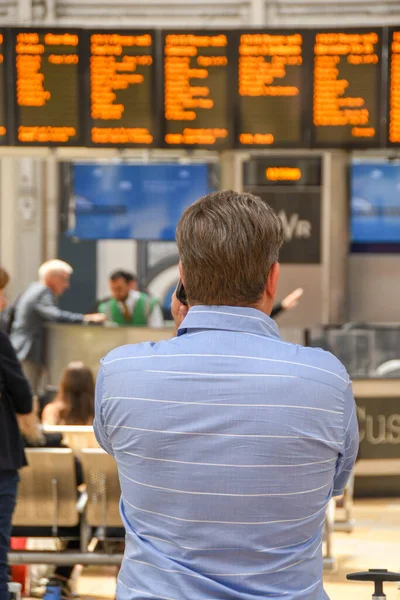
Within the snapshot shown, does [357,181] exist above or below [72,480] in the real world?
above

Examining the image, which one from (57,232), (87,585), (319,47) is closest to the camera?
(87,585)

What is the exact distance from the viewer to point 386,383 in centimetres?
694

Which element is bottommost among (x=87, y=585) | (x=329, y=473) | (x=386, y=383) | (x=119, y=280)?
(x=87, y=585)

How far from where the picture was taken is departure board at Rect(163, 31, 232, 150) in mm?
6730

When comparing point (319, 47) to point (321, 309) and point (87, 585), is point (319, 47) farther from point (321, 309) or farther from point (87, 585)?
point (87, 585)

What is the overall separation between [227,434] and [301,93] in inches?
226

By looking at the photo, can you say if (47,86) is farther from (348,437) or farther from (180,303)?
(348,437)

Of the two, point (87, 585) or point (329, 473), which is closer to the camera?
point (329, 473)

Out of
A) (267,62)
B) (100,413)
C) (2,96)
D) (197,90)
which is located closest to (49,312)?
(2,96)

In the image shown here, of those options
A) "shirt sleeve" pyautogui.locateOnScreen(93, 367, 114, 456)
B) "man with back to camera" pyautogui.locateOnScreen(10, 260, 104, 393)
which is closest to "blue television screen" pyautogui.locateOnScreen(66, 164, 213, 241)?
"man with back to camera" pyautogui.locateOnScreen(10, 260, 104, 393)

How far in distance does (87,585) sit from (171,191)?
6946 mm

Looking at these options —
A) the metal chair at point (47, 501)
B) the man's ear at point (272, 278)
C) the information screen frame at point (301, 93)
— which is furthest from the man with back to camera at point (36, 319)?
the man's ear at point (272, 278)

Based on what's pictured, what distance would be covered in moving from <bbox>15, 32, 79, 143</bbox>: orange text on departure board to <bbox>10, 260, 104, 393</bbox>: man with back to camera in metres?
1.48

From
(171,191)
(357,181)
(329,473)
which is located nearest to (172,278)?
(171,191)
